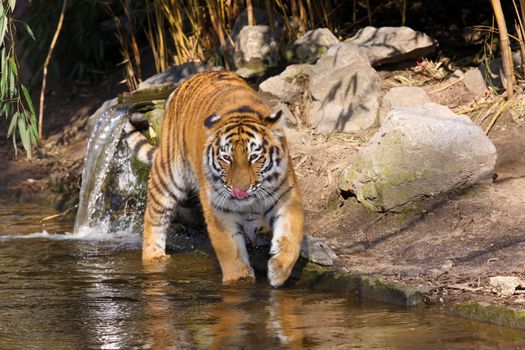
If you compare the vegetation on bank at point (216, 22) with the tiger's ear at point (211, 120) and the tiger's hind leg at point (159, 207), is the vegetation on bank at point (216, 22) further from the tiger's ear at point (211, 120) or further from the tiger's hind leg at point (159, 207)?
the tiger's ear at point (211, 120)

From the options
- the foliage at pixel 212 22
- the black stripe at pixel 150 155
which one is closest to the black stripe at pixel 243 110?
the black stripe at pixel 150 155

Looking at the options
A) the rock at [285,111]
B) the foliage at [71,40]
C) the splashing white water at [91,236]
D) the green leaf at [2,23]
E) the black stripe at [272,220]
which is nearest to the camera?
the black stripe at [272,220]

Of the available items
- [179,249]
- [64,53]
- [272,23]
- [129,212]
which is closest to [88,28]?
[64,53]

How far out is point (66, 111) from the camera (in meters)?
12.3

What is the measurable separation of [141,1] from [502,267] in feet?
24.2

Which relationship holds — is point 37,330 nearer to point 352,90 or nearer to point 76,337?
point 76,337

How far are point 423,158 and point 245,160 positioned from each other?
128 cm

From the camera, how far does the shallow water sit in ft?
15.1

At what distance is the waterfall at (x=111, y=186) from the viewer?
845cm

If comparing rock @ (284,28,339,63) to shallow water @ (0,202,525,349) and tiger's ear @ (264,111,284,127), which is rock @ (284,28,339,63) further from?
tiger's ear @ (264,111,284,127)

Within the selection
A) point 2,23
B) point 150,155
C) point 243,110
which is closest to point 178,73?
point 150,155

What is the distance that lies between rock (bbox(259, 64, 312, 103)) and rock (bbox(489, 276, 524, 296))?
11.8ft

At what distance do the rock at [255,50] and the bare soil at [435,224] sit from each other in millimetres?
1065

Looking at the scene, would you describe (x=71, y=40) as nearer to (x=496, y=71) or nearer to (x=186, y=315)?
(x=496, y=71)
